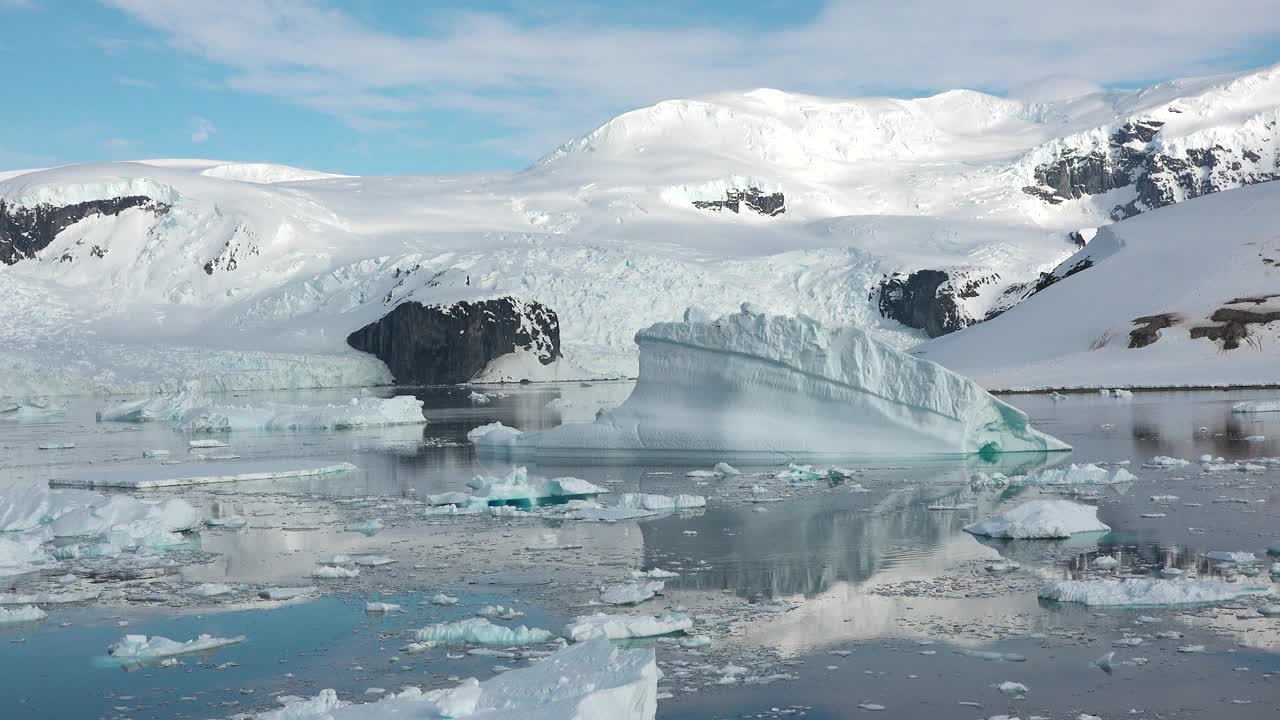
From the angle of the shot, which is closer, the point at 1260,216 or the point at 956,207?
the point at 1260,216

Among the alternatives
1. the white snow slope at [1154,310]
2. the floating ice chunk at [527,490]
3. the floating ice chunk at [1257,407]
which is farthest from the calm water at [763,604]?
the white snow slope at [1154,310]

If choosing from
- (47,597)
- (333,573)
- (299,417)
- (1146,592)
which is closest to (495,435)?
(299,417)

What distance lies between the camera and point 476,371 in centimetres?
5978

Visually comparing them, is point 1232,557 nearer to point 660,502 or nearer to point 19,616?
point 660,502

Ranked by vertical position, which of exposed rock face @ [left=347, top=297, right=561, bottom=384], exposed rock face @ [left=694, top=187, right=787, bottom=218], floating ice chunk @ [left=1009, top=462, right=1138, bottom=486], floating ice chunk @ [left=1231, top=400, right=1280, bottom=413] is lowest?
floating ice chunk @ [left=1009, top=462, right=1138, bottom=486]

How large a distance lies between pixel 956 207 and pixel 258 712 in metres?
98.4

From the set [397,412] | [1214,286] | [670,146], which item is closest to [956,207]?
[670,146]

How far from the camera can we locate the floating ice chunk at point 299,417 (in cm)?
2870

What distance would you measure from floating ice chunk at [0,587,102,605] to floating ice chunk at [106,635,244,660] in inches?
70.5

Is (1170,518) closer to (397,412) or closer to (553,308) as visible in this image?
(397,412)

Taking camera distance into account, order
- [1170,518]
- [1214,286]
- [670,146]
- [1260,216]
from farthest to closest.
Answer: [670,146] < [1260,216] < [1214,286] < [1170,518]

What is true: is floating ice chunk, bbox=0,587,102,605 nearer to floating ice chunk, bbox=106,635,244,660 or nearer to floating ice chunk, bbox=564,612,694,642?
floating ice chunk, bbox=106,635,244,660

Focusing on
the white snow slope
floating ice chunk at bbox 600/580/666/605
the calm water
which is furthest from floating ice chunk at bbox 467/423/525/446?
the white snow slope

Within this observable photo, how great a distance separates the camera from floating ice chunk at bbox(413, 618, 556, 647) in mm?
7934
